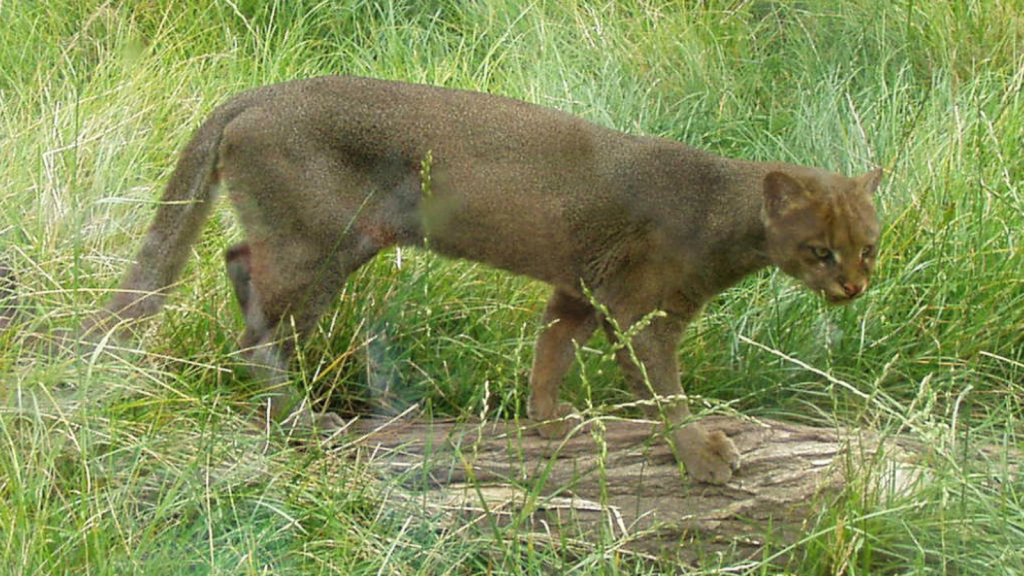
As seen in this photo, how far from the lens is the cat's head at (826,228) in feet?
11.1

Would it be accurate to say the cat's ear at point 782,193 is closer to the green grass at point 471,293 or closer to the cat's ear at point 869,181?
the cat's ear at point 869,181

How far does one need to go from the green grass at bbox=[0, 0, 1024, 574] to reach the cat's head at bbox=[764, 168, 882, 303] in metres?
0.33

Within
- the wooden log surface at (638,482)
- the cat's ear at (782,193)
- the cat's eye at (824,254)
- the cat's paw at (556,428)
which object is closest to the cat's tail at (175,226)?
the wooden log surface at (638,482)

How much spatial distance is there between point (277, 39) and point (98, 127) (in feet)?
3.98

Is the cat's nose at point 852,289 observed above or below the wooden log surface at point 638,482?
above

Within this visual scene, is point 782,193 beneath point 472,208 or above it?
above

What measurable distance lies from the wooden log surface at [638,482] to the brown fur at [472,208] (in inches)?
3.7

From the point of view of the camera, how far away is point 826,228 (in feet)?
11.1

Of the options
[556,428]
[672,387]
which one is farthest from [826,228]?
[556,428]

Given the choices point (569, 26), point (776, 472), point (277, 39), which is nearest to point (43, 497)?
point (776, 472)

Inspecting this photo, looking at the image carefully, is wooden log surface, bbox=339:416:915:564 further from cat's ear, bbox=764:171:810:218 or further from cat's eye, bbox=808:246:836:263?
cat's ear, bbox=764:171:810:218

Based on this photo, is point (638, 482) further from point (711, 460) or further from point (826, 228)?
point (826, 228)

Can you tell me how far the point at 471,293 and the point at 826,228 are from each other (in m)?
1.29

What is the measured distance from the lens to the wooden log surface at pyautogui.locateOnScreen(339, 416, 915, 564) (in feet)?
10.9
